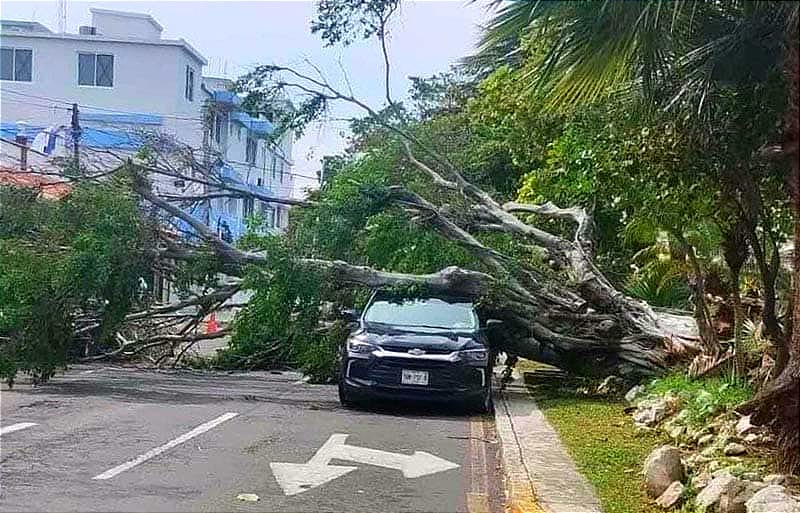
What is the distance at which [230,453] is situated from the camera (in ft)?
35.6

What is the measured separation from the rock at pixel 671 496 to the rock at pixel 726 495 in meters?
0.25

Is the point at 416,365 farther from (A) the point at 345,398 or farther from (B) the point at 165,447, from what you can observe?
(B) the point at 165,447

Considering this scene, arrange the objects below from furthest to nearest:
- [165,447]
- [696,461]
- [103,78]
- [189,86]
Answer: [189,86], [103,78], [165,447], [696,461]

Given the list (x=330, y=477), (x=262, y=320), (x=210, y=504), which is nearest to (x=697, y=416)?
(x=330, y=477)

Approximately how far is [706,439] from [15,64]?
40104mm

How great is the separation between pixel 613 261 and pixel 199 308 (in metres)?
8.14

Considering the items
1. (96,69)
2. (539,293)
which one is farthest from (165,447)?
(96,69)

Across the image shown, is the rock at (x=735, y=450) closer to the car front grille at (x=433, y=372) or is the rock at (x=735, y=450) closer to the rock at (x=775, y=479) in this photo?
the rock at (x=775, y=479)

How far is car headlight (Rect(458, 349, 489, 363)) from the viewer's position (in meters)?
14.5

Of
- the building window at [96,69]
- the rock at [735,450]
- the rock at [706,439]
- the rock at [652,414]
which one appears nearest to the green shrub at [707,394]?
the rock at [652,414]

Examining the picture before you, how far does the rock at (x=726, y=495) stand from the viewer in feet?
25.6

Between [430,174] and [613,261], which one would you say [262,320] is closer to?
[430,174]

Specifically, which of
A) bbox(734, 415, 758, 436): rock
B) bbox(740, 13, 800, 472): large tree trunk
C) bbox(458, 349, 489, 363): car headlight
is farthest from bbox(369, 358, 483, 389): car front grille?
bbox(740, 13, 800, 472): large tree trunk

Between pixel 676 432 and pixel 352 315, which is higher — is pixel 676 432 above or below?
below
